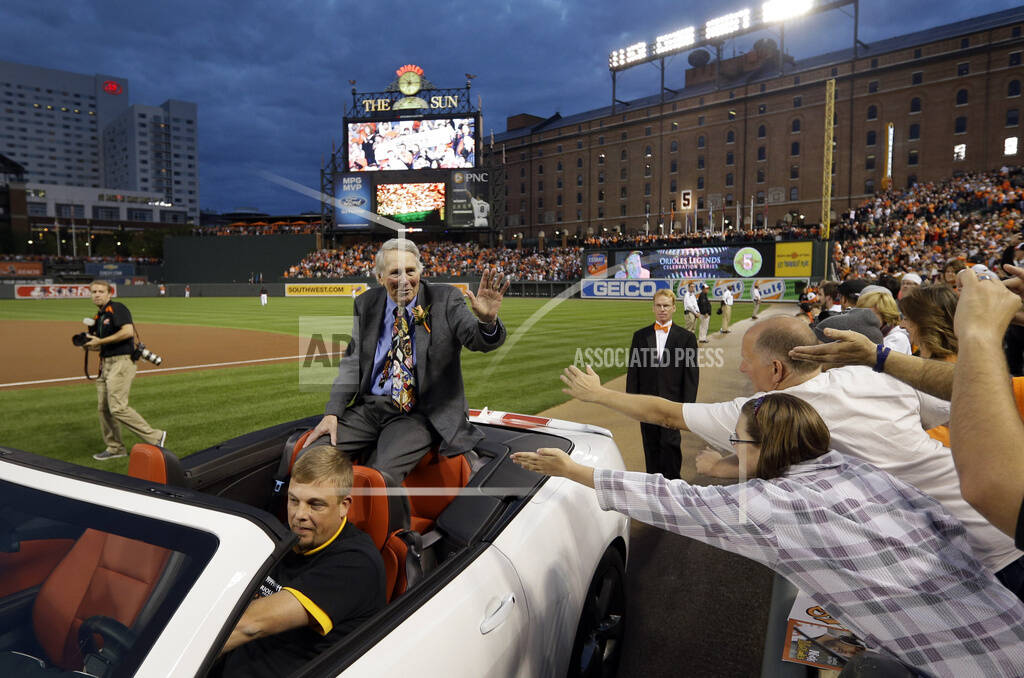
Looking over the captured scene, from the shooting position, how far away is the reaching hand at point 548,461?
208cm

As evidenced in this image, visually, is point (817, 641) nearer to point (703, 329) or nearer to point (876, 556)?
point (876, 556)

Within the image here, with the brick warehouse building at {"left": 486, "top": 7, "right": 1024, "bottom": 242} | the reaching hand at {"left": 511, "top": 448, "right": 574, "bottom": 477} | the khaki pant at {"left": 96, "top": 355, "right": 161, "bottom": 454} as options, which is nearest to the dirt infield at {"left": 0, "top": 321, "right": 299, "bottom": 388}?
the khaki pant at {"left": 96, "top": 355, "right": 161, "bottom": 454}

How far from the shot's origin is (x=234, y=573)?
1392 millimetres

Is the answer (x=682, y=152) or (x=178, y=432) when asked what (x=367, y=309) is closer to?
(x=178, y=432)

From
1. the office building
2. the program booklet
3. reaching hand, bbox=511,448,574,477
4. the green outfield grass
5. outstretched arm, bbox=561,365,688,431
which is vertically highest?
the office building

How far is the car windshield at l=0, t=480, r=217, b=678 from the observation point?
1405 mm

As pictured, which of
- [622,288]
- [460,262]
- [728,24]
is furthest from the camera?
[728,24]

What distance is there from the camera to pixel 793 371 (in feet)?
8.70

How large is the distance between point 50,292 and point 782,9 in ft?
244

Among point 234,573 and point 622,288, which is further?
point 622,288

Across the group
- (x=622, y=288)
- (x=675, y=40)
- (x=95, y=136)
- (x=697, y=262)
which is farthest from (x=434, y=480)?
(x=95, y=136)

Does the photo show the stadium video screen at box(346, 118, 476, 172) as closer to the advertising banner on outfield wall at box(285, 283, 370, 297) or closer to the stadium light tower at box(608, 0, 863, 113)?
the advertising banner on outfield wall at box(285, 283, 370, 297)

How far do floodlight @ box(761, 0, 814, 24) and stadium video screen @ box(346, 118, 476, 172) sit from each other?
33811 mm

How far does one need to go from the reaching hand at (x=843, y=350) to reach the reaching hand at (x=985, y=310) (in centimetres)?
96
